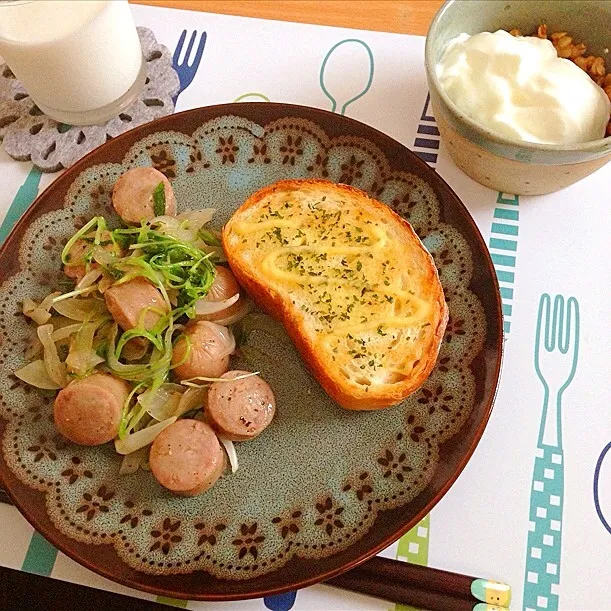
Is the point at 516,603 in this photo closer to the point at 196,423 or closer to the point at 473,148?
the point at 196,423

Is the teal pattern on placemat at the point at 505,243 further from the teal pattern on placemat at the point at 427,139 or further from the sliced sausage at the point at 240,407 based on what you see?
the sliced sausage at the point at 240,407

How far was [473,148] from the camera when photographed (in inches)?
65.2

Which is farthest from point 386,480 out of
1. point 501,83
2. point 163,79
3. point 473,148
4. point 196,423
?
point 163,79

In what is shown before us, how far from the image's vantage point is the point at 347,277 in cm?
156

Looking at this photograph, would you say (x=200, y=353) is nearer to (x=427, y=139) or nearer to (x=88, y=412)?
(x=88, y=412)

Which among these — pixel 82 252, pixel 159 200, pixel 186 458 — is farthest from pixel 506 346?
pixel 82 252

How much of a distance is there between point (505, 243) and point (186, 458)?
3.30 feet

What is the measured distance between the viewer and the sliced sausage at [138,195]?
1.65 m

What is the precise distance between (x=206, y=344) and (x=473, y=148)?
0.83 m

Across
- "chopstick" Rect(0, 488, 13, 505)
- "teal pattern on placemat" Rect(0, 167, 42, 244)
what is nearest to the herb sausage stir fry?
"chopstick" Rect(0, 488, 13, 505)

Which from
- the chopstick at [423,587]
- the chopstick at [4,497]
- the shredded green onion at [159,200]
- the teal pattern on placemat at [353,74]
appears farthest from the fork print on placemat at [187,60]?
the chopstick at [423,587]

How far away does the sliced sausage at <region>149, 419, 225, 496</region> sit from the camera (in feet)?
4.50

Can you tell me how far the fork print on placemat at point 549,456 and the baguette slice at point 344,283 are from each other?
0.33m

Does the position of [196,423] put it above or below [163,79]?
below
